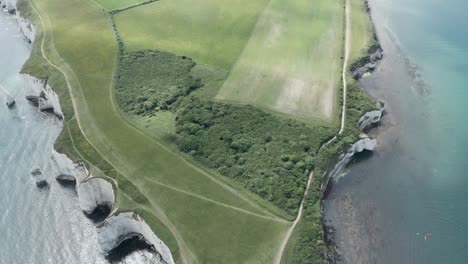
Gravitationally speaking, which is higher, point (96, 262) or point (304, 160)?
point (304, 160)

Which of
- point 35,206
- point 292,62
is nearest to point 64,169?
point 35,206

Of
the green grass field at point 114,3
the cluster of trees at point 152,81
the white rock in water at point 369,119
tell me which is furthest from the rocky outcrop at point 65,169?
the green grass field at point 114,3

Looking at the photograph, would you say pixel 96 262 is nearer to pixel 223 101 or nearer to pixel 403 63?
pixel 223 101

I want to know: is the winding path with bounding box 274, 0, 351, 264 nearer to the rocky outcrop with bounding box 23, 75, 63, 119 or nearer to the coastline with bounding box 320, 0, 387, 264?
the coastline with bounding box 320, 0, 387, 264

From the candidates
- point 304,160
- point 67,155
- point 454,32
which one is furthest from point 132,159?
point 454,32

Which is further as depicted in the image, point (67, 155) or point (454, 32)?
point (454, 32)

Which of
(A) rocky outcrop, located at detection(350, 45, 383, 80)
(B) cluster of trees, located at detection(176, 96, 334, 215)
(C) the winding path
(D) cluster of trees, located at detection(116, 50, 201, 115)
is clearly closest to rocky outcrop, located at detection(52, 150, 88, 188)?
(D) cluster of trees, located at detection(116, 50, 201, 115)

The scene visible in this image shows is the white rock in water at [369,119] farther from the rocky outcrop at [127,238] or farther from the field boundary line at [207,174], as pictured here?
the rocky outcrop at [127,238]

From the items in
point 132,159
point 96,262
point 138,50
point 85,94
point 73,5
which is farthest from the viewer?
point 73,5
